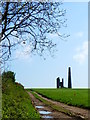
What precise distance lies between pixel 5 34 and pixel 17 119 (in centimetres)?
371

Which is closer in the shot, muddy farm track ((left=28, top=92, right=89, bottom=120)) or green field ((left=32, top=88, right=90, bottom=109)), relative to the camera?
muddy farm track ((left=28, top=92, right=89, bottom=120))

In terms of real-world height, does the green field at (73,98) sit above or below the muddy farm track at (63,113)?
below

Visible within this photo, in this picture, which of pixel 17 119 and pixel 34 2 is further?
pixel 34 2

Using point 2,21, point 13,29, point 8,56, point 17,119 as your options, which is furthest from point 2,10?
point 17,119

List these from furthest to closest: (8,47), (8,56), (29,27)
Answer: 1. (29,27)
2. (8,47)
3. (8,56)

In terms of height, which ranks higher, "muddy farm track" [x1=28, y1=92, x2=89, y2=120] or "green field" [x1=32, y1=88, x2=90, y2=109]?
"muddy farm track" [x1=28, y1=92, x2=89, y2=120]

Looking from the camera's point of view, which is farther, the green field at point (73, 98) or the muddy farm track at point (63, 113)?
the green field at point (73, 98)

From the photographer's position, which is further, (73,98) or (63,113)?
(73,98)

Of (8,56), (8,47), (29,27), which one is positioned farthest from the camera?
(29,27)

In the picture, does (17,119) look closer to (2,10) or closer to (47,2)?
(2,10)

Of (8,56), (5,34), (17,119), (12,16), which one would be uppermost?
(12,16)

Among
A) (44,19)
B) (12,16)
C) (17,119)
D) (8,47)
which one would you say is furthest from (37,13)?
(17,119)

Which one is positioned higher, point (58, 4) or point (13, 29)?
point (58, 4)

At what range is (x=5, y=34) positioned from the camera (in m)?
10.6
